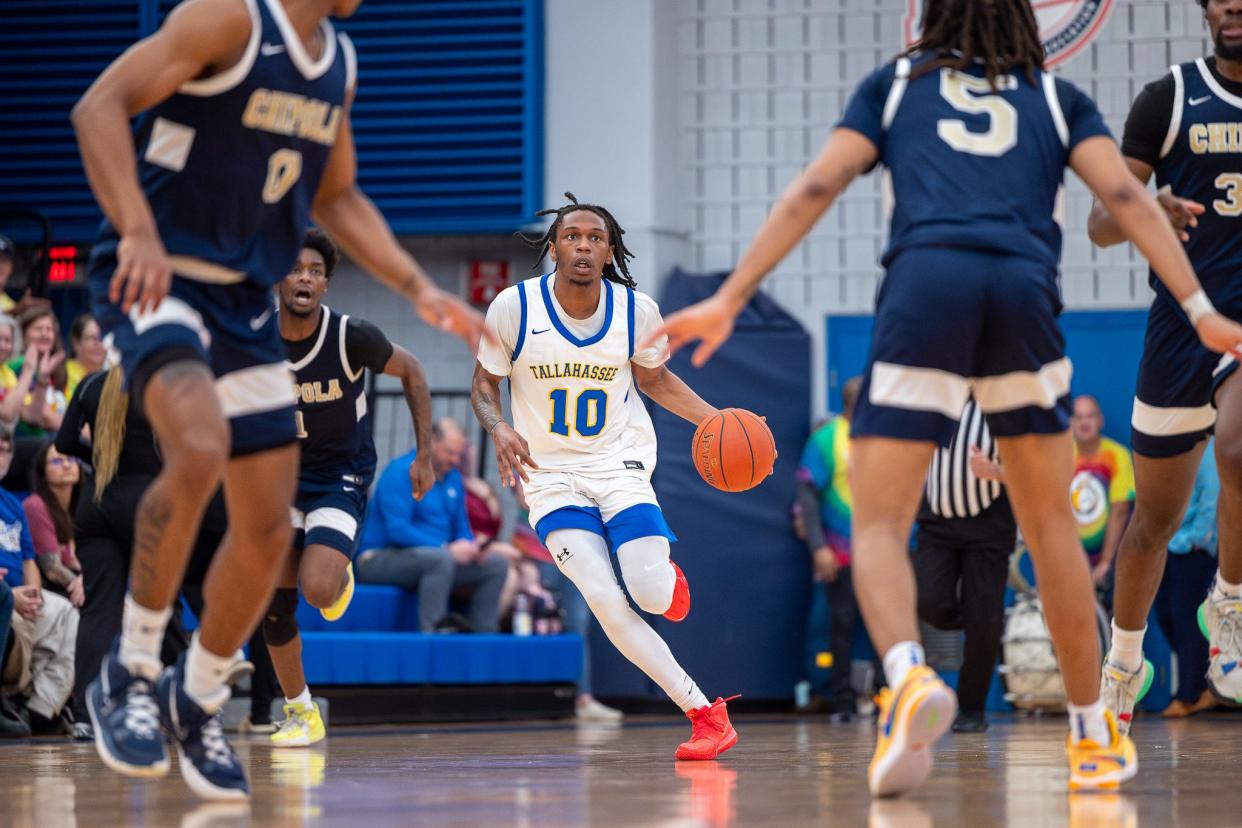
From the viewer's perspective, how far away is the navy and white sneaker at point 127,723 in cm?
438

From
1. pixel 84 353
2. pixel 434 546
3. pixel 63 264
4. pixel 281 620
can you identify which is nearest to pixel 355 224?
pixel 281 620

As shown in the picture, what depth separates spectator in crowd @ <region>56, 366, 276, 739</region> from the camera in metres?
8.70

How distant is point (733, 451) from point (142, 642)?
317cm

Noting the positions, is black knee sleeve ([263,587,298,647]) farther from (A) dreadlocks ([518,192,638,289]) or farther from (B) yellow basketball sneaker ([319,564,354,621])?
(A) dreadlocks ([518,192,638,289])

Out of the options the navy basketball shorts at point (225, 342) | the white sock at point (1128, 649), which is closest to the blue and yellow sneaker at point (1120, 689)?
the white sock at point (1128, 649)

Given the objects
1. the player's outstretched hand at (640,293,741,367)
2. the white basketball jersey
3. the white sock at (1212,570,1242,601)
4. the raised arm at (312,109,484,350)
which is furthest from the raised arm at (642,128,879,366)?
the white sock at (1212,570,1242,601)

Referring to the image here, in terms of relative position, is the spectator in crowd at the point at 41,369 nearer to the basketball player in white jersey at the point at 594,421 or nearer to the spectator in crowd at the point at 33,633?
the spectator in crowd at the point at 33,633

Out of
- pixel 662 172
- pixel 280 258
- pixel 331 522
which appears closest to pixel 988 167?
pixel 280 258

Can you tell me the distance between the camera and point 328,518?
7.91 metres

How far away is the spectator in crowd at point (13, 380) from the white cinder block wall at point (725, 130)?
399 cm

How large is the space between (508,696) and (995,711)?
392cm

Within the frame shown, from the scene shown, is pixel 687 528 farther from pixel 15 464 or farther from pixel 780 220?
pixel 780 220

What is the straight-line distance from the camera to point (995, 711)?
534 inches

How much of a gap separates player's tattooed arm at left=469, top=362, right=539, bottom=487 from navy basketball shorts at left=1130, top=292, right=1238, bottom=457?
228 centimetres
